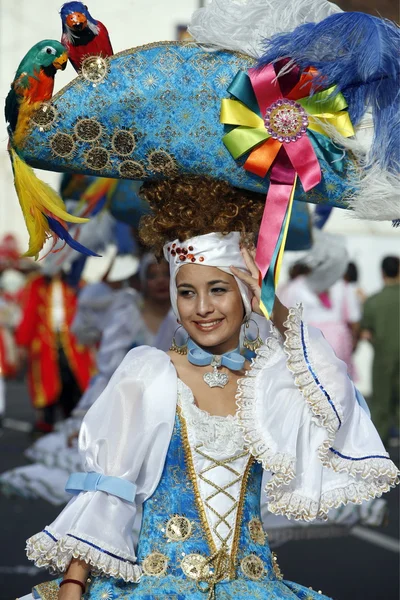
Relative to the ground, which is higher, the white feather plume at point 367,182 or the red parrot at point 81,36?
the red parrot at point 81,36

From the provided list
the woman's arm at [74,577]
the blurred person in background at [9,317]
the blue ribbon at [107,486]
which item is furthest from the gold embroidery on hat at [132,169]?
the blurred person in background at [9,317]

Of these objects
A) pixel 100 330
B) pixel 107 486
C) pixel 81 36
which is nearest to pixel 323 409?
pixel 107 486

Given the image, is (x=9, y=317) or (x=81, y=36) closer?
(x=81, y=36)

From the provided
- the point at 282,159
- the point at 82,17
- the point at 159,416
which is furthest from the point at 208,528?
the point at 82,17

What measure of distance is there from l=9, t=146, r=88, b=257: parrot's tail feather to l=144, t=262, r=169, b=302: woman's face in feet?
12.6

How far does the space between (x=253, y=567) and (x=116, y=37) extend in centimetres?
298

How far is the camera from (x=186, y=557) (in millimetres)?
3326

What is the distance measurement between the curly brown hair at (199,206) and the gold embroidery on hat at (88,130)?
0.99 ft

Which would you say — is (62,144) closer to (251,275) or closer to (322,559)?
(251,275)

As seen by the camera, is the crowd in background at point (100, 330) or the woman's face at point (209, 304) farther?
the crowd in background at point (100, 330)

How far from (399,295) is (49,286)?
3.90 meters

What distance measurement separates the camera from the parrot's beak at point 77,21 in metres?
3.27

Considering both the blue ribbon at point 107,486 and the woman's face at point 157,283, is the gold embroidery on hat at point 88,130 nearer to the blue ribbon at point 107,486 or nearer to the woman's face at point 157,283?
the blue ribbon at point 107,486

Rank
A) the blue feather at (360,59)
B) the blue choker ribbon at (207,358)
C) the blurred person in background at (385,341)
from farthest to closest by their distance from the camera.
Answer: the blurred person in background at (385,341) < the blue choker ribbon at (207,358) < the blue feather at (360,59)
